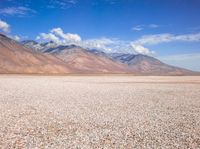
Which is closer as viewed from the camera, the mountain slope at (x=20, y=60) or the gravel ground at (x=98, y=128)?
the gravel ground at (x=98, y=128)

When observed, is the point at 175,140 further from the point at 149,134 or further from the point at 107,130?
the point at 107,130

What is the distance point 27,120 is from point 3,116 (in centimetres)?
195

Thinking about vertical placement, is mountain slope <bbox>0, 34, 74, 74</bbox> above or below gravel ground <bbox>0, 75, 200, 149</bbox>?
above

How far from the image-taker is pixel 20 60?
526 feet

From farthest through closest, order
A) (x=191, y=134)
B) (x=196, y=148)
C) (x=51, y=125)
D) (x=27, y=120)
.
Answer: (x=27, y=120), (x=51, y=125), (x=191, y=134), (x=196, y=148)

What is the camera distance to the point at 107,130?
39.0ft

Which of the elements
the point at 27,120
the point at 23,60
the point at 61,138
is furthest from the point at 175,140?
the point at 23,60

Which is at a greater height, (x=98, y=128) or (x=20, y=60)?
(x=20, y=60)

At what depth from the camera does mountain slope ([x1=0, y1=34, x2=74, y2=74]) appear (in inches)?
5671

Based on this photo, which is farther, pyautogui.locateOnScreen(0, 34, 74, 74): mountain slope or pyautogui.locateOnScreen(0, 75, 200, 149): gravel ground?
pyautogui.locateOnScreen(0, 34, 74, 74): mountain slope

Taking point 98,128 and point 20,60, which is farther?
point 20,60

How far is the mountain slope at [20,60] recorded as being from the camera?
473ft

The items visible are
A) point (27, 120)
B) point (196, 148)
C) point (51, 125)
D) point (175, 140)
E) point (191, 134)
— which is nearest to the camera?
point (196, 148)

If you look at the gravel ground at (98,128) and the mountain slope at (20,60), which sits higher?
the mountain slope at (20,60)
